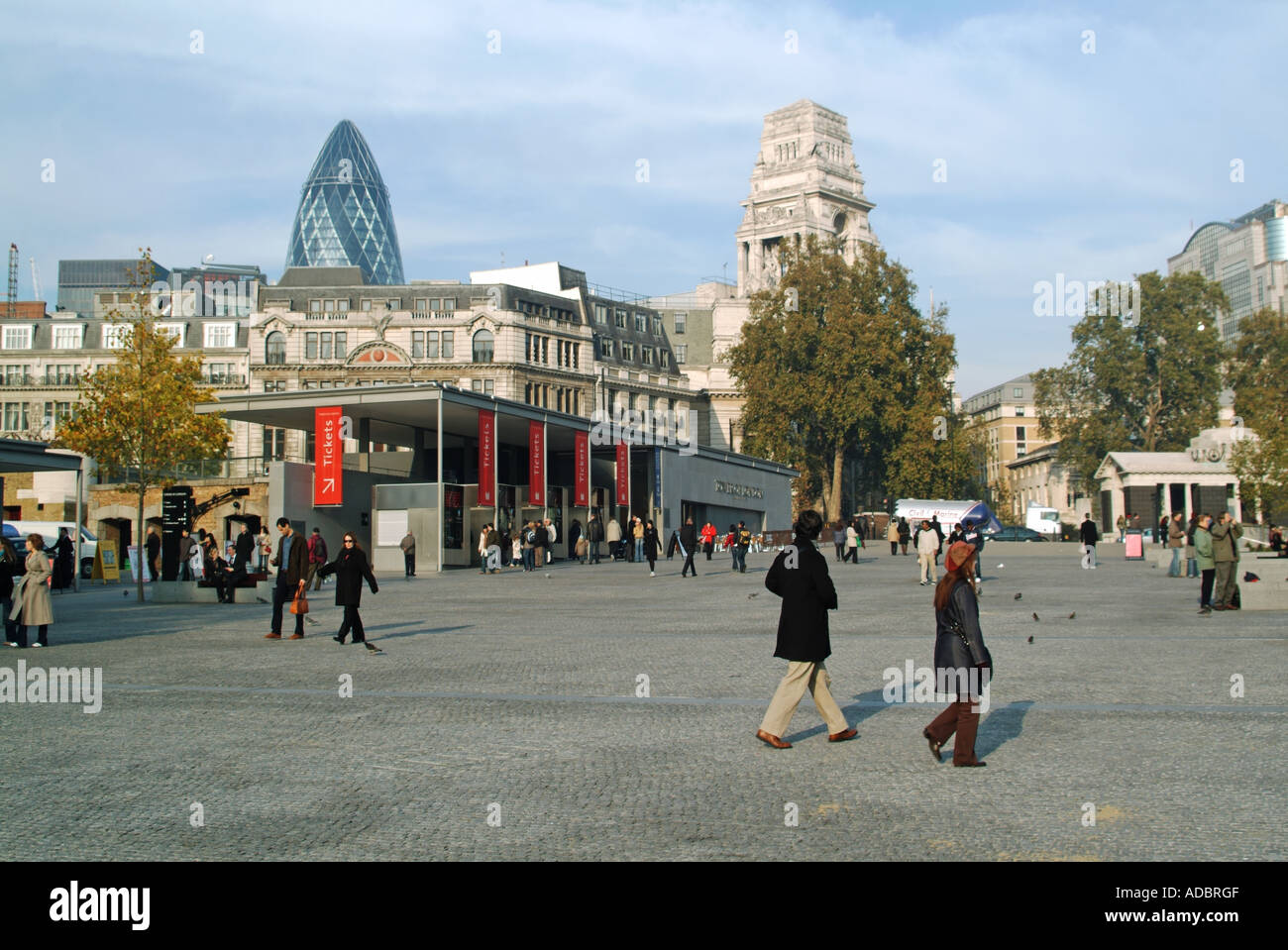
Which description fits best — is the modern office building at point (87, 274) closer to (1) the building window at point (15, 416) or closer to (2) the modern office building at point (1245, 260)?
(1) the building window at point (15, 416)

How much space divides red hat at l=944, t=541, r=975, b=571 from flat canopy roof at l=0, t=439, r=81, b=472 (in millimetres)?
24383

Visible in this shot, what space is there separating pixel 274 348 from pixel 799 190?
49789 millimetres

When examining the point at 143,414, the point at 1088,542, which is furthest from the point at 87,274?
the point at 1088,542

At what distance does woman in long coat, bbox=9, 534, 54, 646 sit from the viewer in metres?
17.4

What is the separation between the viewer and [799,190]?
11331cm

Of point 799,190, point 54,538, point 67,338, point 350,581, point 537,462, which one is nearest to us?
point 350,581

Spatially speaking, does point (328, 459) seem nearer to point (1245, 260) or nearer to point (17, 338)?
point (17, 338)

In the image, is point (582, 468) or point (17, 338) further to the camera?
point (17, 338)

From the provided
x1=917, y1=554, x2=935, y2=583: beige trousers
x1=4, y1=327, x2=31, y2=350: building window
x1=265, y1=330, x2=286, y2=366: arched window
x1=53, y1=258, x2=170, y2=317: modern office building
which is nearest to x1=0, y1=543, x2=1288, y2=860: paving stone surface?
x1=917, y1=554, x2=935, y2=583: beige trousers

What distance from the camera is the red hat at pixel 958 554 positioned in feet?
28.3

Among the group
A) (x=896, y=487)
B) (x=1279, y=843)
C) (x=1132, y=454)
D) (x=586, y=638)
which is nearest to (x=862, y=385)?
(x=896, y=487)

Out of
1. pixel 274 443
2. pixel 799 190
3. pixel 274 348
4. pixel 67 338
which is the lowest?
pixel 274 443

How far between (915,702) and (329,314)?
83.3 meters

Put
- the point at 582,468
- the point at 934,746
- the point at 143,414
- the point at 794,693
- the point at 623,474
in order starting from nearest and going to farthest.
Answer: the point at 934,746
the point at 794,693
the point at 143,414
the point at 582,468
the point at 623,474
